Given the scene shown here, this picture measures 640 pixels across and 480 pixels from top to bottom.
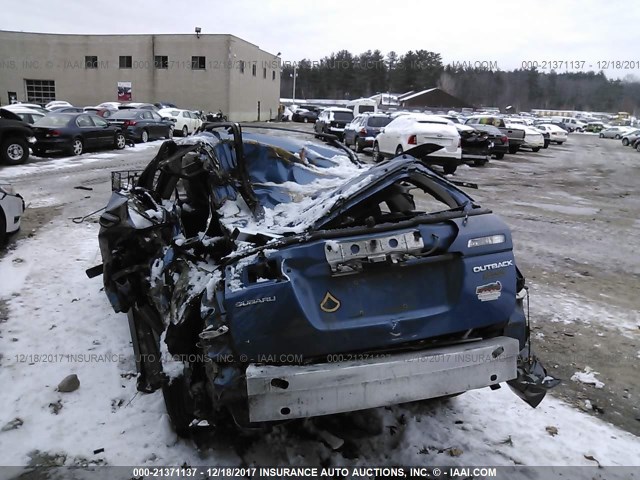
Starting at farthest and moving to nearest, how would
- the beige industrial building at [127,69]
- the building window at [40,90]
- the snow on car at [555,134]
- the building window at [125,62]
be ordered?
the building window at [40,90] < the building window at [125,62] < the beige industrial building at [127,69] < the snow on car at [555,134]

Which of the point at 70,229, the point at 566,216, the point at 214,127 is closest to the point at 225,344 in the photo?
the point at 214,127

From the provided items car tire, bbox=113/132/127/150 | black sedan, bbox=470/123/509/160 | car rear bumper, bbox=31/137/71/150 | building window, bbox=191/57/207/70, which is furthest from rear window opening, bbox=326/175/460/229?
building window, bbox=191/57/207/70

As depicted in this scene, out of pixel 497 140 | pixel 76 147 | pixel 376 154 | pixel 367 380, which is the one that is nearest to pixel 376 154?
pixel 376 154

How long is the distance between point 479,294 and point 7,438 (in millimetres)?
2904

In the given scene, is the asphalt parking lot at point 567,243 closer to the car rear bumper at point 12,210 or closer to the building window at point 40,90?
the car rear bumper at point 12,210

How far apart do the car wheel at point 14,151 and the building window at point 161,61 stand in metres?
32.1

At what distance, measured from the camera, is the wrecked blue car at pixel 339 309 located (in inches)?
101

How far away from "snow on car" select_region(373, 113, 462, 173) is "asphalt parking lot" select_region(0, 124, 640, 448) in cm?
122

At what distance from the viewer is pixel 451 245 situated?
2859mm

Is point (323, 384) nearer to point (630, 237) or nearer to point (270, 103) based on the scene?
point (630, 237)

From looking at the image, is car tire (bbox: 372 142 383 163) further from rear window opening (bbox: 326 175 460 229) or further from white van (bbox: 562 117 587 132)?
white van (bbox: 562 117 587 132)

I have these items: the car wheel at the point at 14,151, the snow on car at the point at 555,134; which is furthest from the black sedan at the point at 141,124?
the snow on car at the point at 555,134

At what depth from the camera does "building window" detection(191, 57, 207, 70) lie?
4363 centimetres

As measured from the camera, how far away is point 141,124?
72.0 feet
